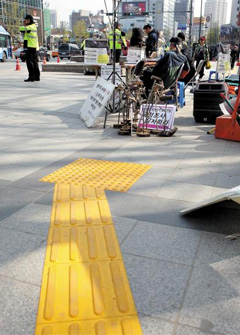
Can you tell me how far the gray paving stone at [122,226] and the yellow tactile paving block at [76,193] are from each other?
51 cm

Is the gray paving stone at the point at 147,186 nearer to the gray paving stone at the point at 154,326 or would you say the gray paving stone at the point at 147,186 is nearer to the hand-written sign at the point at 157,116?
the gray paving stone at the point at 154,326

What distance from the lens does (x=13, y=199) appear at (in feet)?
12.0

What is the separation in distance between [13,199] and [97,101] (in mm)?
3907

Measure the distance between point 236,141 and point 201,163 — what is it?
1589mm

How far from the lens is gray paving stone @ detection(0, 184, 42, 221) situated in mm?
3389

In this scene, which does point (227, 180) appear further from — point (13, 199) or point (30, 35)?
point (30, 35)

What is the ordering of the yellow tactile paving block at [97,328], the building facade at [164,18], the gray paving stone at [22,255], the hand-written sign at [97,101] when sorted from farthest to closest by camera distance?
the building facade at [164,18] < the hand-written sign at [97,101] < the gray paving stone at [22,255] < the yellow tactile paving block at [97,328]

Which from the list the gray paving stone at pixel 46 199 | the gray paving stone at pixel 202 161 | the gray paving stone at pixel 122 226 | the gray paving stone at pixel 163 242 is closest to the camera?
the gray paving stone at pixel 163 242

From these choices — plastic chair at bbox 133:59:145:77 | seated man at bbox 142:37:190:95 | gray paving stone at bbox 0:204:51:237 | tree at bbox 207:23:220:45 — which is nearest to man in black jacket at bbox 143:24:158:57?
plastic chair at bbox 133:59:145:77

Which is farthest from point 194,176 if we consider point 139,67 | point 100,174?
point 139,67

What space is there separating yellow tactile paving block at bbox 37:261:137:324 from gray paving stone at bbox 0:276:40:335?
0.05 m

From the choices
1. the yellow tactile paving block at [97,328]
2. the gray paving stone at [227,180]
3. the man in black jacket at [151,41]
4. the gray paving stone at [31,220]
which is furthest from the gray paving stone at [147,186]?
the man in black jacket at [151,41]

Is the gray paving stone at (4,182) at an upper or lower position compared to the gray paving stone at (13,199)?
upper

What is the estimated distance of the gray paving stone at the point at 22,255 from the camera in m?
2.43
